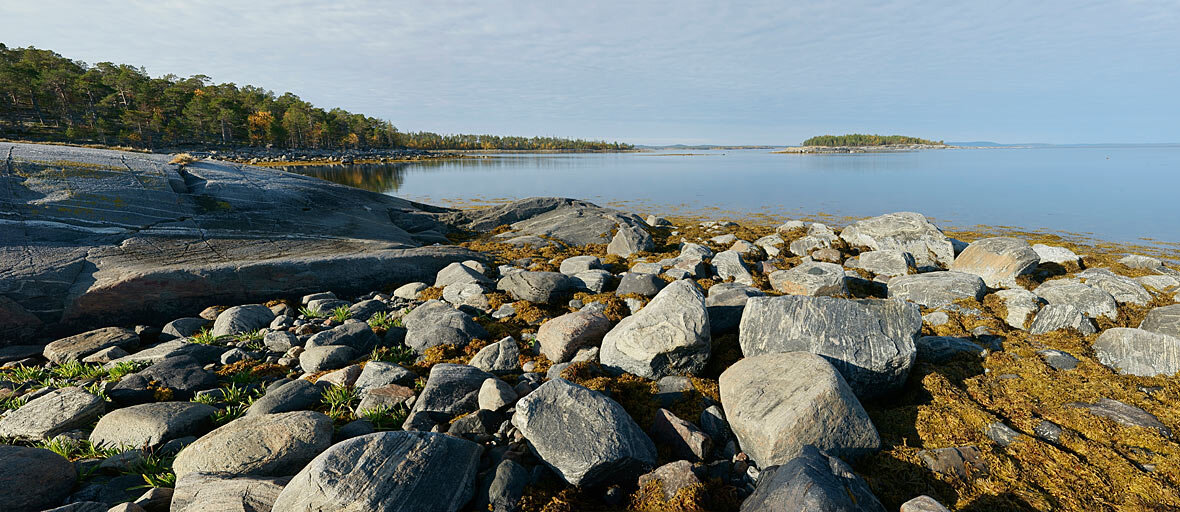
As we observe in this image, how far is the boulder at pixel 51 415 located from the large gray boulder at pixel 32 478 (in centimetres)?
111

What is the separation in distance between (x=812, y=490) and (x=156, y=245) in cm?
1142

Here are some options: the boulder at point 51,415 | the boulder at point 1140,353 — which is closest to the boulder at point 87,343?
the boulder at point 51,415

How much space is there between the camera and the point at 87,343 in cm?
636

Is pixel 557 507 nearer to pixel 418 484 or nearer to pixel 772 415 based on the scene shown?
pixel 418 484

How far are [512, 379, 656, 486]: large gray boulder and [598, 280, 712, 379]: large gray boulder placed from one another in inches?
48.9

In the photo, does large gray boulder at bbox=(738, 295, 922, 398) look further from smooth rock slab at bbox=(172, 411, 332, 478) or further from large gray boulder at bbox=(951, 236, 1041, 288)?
large gray boulder at bbox=(951, 236, 1041, 288)

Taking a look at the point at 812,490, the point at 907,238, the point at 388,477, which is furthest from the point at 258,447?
the point at 907,238

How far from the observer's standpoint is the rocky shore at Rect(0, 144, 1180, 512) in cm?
345

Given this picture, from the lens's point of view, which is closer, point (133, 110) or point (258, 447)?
point (258, 447)

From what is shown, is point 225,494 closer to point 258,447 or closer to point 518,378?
point 258,447

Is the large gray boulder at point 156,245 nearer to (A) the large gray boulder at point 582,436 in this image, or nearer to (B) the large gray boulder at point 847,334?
(A) the large gray boulder at point 582,436

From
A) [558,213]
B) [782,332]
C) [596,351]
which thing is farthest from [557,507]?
[558,213]

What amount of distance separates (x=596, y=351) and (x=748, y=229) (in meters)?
14.0

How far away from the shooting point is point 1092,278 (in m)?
8.54
